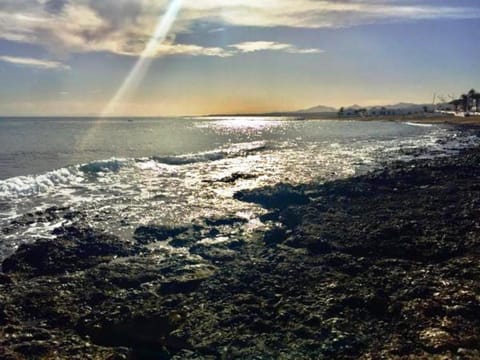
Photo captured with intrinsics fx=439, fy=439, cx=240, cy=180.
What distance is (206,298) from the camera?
10711 millimetres

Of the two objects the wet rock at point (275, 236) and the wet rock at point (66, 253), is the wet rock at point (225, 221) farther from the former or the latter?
the wet rock at point (66, 253)

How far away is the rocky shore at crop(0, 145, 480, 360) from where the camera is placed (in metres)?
8.56

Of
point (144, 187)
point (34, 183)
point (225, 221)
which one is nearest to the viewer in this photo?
point (225, 221)

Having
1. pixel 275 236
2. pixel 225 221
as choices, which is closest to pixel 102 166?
pixel 225 221

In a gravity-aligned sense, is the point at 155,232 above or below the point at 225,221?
below

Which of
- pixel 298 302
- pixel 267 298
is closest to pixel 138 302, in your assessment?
pixel 267 298

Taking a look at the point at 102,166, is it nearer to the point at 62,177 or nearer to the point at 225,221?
the point at 62,177

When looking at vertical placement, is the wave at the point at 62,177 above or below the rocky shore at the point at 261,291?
above

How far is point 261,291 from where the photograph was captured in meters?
10.8

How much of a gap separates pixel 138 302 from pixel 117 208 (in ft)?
40.8

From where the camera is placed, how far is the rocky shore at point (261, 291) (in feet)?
28.1

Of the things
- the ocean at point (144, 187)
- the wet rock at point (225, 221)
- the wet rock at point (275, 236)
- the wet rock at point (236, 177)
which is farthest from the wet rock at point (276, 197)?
the wet rock at point (236, 177)

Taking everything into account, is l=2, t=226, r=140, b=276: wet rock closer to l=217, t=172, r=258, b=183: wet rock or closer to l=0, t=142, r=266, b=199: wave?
l=0, t=142, r=266, b=199: wave

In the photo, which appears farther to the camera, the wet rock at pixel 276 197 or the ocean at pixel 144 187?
the wet rock at pixel 276 197
